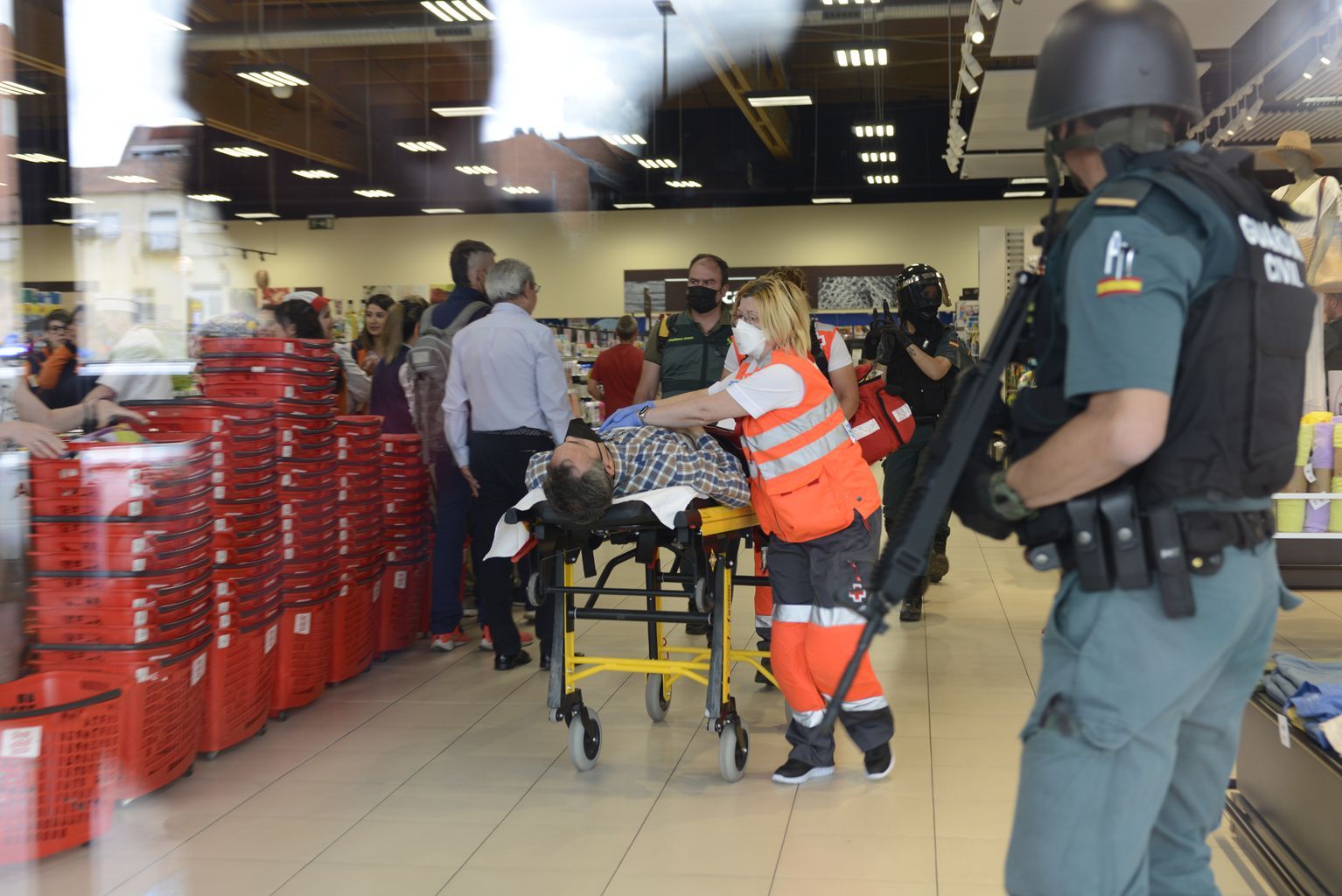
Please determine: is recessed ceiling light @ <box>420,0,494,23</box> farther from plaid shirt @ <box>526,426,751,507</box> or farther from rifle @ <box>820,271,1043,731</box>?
rifle @ <box>820,271,1043,731</box>

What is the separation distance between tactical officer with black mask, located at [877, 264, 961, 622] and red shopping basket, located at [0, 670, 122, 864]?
3.70 meters

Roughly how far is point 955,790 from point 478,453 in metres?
2.37

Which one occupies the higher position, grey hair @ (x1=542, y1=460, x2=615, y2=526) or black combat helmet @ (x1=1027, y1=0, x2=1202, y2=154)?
black combat helmet @ (x1=1027, y1=0, x2=1202, y2=154)

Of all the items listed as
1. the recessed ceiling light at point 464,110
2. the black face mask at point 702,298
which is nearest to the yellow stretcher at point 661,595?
the black face mask at point 702,298

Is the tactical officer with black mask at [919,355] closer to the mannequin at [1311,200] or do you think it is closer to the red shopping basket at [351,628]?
the mannequin at [1311,200]

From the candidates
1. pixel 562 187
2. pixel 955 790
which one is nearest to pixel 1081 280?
pixel 955 790

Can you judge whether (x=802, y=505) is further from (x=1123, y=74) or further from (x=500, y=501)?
(x=1123, y=74)

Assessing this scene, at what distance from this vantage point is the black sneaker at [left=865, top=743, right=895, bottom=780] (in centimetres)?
358

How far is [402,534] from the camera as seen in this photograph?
525 centimetres

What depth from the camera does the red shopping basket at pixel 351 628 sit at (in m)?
4.62

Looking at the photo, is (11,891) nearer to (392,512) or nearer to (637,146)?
(392,512)

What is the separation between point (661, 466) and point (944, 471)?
1.84 m

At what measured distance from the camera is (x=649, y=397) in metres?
5.21

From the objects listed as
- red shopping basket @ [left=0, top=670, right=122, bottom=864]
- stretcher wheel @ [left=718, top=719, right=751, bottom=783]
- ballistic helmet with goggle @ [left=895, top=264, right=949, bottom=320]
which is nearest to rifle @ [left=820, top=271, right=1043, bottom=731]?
stretcher wheel @ [left=718, top=719, right=751, bottom=783]
